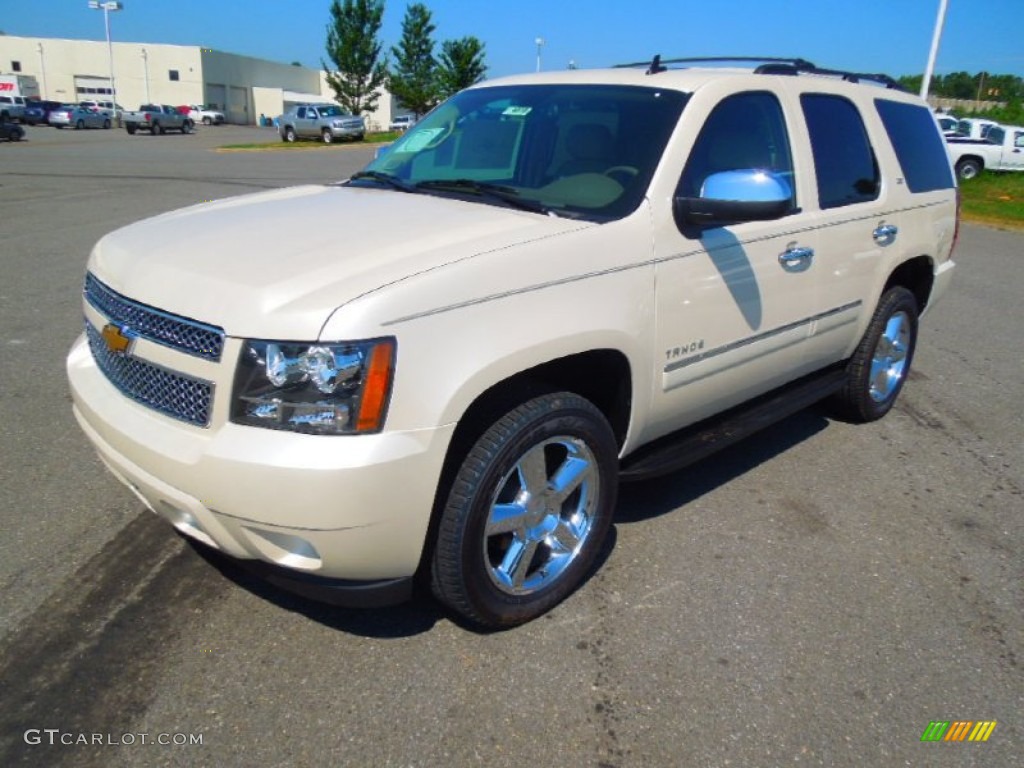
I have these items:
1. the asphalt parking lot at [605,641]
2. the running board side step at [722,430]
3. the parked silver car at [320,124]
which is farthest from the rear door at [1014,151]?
the parked silver car at [320,124]

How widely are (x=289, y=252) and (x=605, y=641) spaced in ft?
5.53

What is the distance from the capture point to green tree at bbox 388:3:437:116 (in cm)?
5009

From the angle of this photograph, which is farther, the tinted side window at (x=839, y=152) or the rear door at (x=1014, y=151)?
the rear door at (x=1014, y=151)

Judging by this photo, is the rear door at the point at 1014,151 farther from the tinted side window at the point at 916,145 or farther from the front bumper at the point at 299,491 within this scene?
the front bumper at the point at 299,491

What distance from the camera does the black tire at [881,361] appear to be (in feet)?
14.9

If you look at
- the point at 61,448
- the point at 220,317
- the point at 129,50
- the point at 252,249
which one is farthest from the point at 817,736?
the point at 129,50

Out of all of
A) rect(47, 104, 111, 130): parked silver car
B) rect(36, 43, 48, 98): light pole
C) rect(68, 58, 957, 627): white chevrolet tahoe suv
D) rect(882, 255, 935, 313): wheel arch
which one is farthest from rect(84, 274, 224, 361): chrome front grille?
rect(36, 43, 48, 98): light pole

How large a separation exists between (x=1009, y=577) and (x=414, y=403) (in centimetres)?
264

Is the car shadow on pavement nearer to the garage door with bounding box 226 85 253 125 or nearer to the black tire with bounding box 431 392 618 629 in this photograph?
the black tire with bounding box 431 392 618 629

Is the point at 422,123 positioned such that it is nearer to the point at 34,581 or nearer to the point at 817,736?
the point at 34,581

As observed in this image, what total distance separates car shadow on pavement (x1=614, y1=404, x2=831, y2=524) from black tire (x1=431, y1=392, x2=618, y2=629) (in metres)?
0.63

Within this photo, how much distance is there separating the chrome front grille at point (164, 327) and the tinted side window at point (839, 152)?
2.86m

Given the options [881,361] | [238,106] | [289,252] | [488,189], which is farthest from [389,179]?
[238,106]

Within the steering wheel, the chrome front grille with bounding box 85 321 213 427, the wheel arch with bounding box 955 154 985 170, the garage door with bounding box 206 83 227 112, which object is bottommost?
the chrome front grille with bounding box 85 321 213 427
